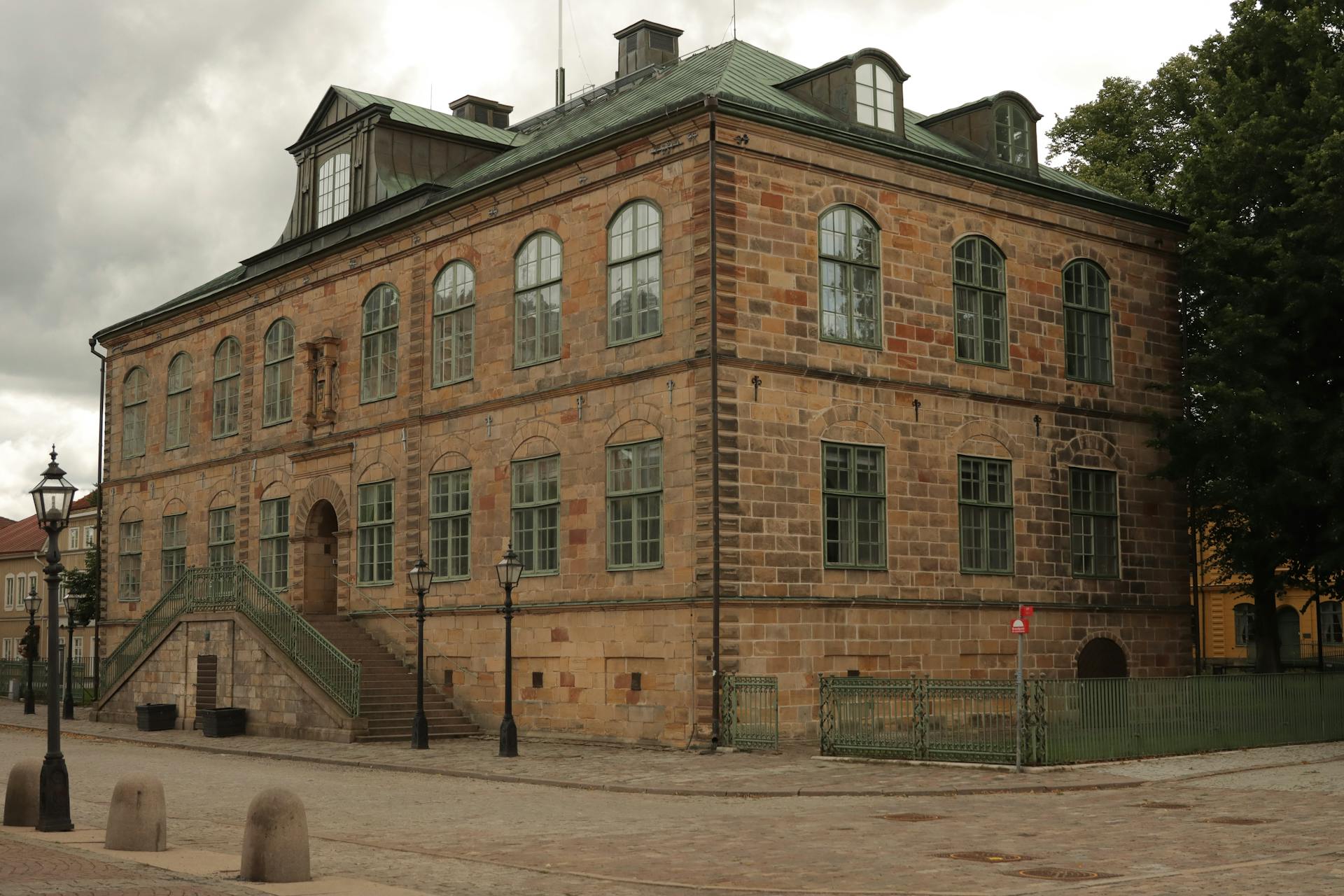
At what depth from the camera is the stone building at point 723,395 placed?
26.3 meters

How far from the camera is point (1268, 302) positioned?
30.4 meters

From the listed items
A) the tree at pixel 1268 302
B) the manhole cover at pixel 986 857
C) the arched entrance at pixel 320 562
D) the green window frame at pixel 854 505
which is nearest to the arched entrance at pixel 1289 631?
the tree at pixel 1268 302

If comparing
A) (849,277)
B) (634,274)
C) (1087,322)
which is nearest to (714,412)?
(634,274)

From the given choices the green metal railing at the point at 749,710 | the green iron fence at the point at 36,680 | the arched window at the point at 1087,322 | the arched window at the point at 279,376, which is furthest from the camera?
the green iron fence at the point at 36,680

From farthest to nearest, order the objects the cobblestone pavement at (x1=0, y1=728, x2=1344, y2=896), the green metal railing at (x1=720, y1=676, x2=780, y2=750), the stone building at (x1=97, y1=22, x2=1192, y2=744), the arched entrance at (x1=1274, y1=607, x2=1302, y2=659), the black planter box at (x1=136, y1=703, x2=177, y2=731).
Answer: the arched entrance at (x1=1274, y1=607, x2=1302, y2=659)
the black planter box at (x1=136, y1=703, x2=177, y2=731)
the stone building at (x1=97, y1=22, x2=1192, y2=744)
the green metal railing at (x1=720, y1=676, x2=780, y2=750)
the cobblestone pavement at (x1=0, y1=728, x2=1344, y2=896)

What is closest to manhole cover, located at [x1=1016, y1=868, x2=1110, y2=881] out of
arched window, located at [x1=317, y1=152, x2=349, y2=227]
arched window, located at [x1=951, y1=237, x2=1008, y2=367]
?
arched window, located at [x1=951, y1=237, x2=1008, y2=367]

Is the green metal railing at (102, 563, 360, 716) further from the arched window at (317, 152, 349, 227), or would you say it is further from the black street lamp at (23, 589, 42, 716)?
the arched window at (317, 152, 349, 227)

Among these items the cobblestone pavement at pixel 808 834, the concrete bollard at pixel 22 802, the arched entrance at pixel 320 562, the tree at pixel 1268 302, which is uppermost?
the tree at pixel 1268 302

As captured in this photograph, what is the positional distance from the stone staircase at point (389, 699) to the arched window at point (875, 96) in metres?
13.9

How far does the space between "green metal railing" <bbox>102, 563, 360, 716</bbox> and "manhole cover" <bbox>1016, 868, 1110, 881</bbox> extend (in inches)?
711

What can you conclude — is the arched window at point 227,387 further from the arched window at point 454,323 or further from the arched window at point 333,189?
the arched window at point 454,323

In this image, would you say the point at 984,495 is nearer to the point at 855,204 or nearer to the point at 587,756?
the point at 855,204

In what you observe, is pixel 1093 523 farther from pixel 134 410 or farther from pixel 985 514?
pixel 134 410

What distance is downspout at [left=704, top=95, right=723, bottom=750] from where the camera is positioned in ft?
82.4
